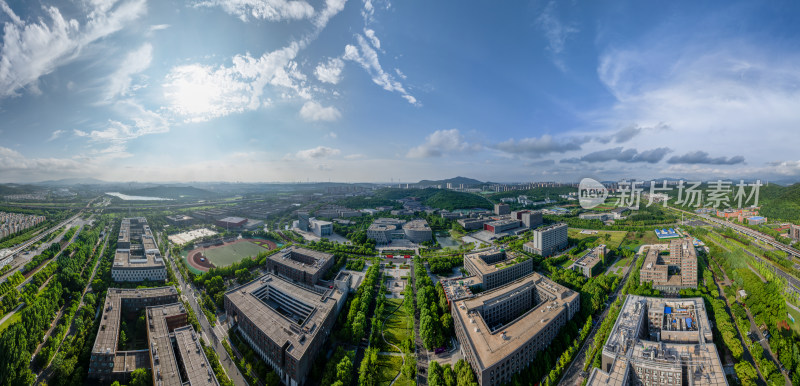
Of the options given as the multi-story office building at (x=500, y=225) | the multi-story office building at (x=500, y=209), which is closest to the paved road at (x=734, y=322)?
the multi-story office building at (x=500, y=225)

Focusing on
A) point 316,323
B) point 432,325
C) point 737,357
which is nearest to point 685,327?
point 737,357

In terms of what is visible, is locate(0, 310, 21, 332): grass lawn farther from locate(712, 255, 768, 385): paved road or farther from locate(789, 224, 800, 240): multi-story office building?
locate(789, 224, 800, 240): multi-story office building

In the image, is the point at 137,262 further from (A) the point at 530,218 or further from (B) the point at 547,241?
(A) the point at 530,218

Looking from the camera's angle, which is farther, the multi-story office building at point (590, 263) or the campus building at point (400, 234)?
the campus building at point (400, 234)

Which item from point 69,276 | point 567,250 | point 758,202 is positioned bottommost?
point 567,250

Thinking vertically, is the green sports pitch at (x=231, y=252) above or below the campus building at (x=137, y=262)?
below

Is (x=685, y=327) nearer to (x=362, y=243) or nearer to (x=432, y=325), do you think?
(x=432, y=325)

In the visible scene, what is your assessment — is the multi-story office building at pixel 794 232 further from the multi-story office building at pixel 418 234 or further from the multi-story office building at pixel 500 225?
the multi-story office building at pixel 418 234
